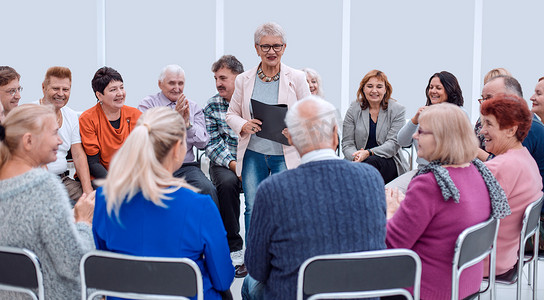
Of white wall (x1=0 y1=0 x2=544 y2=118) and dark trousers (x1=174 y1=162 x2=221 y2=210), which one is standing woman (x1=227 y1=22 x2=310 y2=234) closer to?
dark trousers (x1=174 y1=162 x2=221 y2=210)

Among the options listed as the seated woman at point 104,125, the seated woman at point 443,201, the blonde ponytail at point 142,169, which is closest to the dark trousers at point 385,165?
the seated woman at point 104,125

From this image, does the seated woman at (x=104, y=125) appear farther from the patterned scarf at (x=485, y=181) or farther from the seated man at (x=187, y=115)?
the patterned scarf at (x=485, y=181)

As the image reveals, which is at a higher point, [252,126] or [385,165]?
[252,126]

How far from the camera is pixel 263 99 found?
3.15 metres

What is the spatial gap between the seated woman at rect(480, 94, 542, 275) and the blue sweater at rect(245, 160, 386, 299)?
92cm

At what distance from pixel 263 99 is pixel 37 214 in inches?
69.5

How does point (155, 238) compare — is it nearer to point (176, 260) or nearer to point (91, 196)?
point (176, 260)

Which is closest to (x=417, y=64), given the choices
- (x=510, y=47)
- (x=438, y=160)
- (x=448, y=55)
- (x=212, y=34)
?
(x=448, y=55)

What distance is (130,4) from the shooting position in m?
6.21

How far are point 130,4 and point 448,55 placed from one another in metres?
3.96

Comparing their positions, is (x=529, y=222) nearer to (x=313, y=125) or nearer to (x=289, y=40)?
(x=313, y=125)

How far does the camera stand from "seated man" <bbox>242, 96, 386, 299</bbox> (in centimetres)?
152

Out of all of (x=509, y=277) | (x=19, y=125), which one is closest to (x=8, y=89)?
(x=19, y=125)

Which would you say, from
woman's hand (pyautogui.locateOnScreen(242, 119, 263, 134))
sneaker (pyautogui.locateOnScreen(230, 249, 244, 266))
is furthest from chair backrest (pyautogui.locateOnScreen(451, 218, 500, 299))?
sneaker (pyautogui.locateOnScreen(230, 249, 244, 266))
